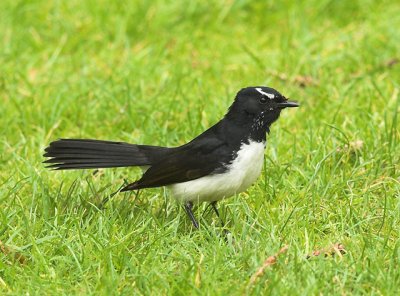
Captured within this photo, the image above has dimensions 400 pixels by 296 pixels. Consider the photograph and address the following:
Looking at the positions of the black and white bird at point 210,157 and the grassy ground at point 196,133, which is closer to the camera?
the grassy ground at point 196,133

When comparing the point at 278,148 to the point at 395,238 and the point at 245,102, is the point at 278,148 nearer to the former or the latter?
the point at 245,102

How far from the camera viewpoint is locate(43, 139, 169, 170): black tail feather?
6203mm

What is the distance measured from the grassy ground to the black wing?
0.83ft

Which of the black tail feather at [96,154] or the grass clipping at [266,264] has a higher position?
the black tail feather at [96,154]

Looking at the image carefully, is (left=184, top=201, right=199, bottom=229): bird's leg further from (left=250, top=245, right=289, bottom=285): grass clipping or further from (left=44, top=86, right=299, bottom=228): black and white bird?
(left=250, top=245, right=289, bottom=285): grass clipping

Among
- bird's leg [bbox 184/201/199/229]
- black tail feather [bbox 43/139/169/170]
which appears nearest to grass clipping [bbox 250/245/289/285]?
bird's leg [bbox 184/201/199/229]

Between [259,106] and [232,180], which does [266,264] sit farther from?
[259,106]

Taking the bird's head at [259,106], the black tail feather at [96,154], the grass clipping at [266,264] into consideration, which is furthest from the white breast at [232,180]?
the grass clipping at [266,264]

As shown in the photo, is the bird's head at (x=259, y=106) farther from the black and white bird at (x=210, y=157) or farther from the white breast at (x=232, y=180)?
the white breast at (x=232, y=180)

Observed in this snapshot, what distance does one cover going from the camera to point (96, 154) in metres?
6.25

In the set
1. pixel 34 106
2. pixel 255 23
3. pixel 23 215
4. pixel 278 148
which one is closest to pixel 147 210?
pixel 23 215

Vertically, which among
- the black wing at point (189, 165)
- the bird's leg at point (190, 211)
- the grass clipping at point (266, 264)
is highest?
the black wing at point (189, 165)

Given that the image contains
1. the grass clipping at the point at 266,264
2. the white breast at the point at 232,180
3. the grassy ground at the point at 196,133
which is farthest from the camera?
the white breast at the point at 232,180

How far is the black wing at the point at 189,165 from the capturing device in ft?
19.2
